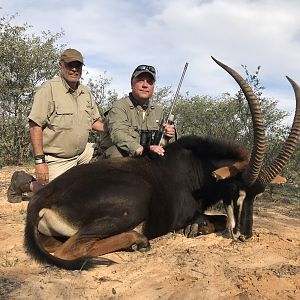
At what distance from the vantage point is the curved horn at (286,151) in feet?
14.0

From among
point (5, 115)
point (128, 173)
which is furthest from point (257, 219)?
point (5, 115)

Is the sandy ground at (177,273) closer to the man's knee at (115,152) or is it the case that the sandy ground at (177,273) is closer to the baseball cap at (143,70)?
the man's knee at (115,152)

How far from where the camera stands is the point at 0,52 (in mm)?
12117

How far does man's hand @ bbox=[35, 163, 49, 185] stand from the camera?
5.27m

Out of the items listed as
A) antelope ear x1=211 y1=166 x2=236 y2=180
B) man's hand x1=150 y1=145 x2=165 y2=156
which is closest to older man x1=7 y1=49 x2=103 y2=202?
man's hand x1=150 y1=145 x2=165 y2=156

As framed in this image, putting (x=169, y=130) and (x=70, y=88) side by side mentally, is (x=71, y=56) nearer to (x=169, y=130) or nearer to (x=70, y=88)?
(x=70, y=88)

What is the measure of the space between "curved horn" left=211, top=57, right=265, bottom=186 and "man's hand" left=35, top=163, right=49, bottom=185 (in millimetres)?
2448

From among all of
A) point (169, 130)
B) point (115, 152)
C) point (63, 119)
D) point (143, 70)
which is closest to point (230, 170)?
point (169, 130)

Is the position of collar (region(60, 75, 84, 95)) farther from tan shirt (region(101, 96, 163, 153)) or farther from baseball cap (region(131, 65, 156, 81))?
baseball cap (region(131, 65, 156, 81))

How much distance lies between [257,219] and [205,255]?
2.37m

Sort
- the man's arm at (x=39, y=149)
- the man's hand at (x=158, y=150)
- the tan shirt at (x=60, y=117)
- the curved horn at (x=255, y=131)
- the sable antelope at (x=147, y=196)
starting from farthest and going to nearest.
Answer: the tan shirt at (x=60, y=117), the man's arm at (x=39, y=149), the man's hand at (x=158, y=150), the curved horn at (x=255, y=131), the sable antelope at (x=147, y=196)

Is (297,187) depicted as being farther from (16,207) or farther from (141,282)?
(141,282)

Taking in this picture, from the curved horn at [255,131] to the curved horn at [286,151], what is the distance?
0.47ft

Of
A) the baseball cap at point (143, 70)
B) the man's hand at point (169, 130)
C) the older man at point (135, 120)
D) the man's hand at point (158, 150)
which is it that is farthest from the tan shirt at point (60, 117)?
the man's hand at point (158, 150)
